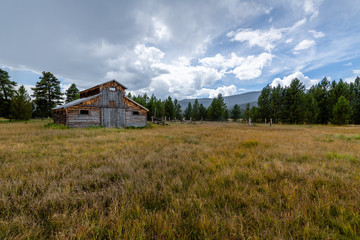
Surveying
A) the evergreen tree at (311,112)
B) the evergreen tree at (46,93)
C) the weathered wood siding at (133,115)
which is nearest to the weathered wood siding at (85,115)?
the weathered wood siding at (133,115)

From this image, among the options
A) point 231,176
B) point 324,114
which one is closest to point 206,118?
point 324,114

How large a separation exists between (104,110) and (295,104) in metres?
47.7

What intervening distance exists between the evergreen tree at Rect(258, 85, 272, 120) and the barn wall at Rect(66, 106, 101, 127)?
48.6 m

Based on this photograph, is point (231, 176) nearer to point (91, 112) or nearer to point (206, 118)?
point (91, 112)

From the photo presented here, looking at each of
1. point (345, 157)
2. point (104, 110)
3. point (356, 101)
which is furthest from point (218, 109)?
point (345, 157)

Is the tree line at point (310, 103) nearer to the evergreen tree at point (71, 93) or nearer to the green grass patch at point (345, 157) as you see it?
the green grass patch at point (345, 157)

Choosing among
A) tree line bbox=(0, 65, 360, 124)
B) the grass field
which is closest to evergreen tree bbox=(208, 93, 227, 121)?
tree line bbox=(0, 65, 360, 124)

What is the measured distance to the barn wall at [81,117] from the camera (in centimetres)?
1556

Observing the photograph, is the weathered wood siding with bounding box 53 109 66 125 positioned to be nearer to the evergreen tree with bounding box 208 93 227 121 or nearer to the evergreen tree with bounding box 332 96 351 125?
the evergreen tree with bounding box 208 93 227 121

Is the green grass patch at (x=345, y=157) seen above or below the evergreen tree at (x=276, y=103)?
below

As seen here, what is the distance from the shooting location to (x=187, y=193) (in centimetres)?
238

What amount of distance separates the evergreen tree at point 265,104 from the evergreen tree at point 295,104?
5257 mm

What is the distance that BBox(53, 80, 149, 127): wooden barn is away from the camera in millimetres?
15992

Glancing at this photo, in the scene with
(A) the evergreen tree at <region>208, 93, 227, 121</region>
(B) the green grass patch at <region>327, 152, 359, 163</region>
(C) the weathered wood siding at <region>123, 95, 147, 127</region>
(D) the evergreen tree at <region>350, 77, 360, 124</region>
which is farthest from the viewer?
(A) the evergreen tree at <region>208, 93, 227, 121</region>
